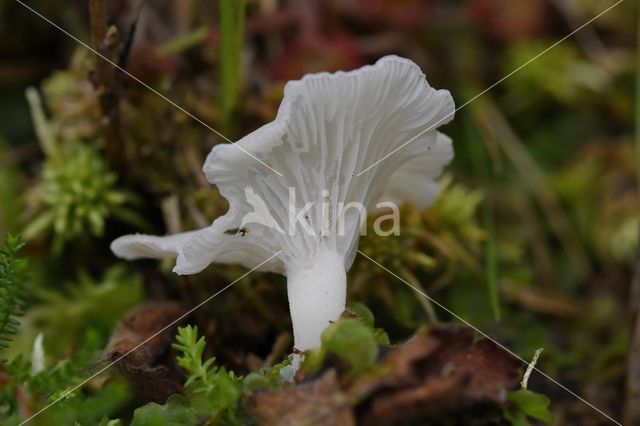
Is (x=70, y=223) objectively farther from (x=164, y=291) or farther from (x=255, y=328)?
(x=255, y=328)

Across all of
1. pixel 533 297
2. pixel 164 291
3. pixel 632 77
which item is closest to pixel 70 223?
pixel 164 291

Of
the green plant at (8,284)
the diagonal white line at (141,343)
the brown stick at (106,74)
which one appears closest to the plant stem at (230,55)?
the brown stick at (106,74)

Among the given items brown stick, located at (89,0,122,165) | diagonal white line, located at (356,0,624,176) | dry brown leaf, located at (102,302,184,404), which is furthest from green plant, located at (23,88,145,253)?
diagonal white line, located at (356,0,624,176)

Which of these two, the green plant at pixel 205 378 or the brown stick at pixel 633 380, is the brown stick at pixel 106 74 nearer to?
the green plant at pixel 205 378

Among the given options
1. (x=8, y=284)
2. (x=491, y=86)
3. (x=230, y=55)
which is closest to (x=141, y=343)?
(x=8, y=284)

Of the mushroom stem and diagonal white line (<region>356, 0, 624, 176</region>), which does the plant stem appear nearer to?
diagonal white line (<region>356, 0, 624, 176</region>)

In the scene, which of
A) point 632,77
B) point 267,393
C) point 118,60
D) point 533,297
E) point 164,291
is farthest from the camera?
point 632,77

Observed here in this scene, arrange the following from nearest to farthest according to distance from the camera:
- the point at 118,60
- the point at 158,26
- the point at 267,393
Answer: the point at 267,393 → the point at 118,60 → the point at 158,26

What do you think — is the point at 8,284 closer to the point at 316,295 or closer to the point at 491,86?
the point at 316,295
